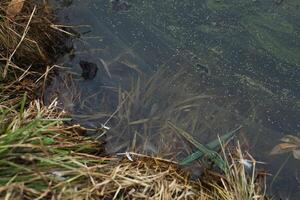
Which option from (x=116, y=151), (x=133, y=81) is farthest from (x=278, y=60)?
(x=116, y=151)

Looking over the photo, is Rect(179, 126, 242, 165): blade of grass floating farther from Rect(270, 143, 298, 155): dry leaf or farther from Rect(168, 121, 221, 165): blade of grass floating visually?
Rect(270, 143, 298, 155): dry leaf

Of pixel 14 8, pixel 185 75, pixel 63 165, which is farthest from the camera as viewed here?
pixel 185 75

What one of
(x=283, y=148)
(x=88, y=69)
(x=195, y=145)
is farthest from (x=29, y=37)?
(x=283, y=148)

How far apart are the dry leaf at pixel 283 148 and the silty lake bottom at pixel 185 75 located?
Result: 1 cm

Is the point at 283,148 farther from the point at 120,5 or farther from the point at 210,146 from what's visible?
the point at 120,5

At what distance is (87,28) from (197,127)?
25.0 inches

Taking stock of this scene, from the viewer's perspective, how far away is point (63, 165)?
1.56 metres

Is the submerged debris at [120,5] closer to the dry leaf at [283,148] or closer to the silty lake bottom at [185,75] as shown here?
the silty lake bottom at [185,75]

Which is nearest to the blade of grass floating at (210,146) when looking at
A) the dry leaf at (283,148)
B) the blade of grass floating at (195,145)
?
the blade of grass floating at (195,145)

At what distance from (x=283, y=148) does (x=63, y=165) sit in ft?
2.80

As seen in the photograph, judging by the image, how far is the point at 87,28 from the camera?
2209 millimetres

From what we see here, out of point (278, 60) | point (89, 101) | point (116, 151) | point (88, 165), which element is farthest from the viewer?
point (278, 60)

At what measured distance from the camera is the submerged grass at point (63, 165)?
1.51 m

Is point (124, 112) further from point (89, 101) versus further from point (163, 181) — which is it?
point (163, 181)
